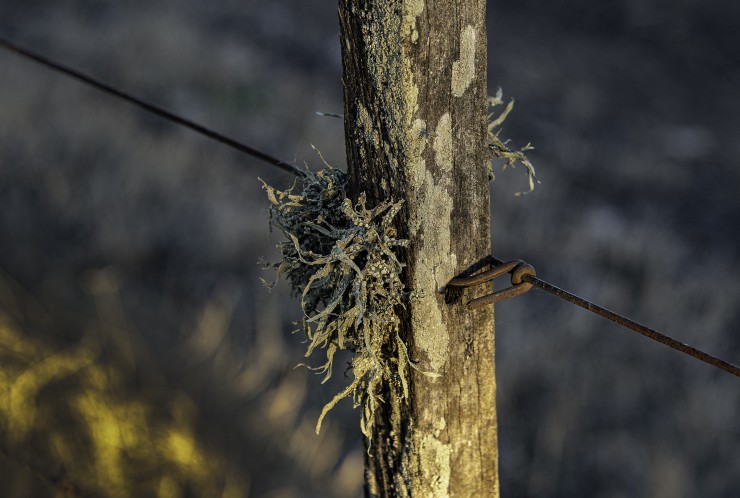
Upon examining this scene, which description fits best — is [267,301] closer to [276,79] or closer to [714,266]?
[276,79]

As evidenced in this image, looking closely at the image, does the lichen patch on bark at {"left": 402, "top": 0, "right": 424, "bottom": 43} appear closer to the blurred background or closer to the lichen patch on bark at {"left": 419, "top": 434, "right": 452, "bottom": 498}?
the lichen patch on bark at {"left": 419, "top": 434, "right": 452, "bottom": 498}

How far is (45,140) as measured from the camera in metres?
3.36

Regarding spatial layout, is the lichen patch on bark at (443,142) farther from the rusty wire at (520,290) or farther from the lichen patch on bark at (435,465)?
the lichen patch on bark at (435,465)

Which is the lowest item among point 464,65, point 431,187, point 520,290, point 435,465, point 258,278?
point 258,278

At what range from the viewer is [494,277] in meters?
0.76

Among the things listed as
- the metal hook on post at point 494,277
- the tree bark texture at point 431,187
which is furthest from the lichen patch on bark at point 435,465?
the metal hook on post at point 494,277

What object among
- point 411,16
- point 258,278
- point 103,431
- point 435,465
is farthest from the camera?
point 258,278

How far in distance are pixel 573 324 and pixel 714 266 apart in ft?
2.04

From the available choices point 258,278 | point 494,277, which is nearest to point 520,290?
point 494,277

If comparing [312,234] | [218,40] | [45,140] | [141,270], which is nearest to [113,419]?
[141,270]

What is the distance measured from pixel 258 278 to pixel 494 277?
234 cm

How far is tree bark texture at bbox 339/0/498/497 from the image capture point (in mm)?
718

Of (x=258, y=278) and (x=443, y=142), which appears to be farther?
(x=258, y=278)

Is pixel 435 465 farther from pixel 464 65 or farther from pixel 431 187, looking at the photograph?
pixel 464 65
